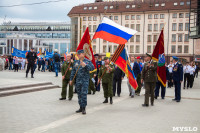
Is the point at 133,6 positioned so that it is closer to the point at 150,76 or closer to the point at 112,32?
the point at 112,32

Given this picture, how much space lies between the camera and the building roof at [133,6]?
66.3m

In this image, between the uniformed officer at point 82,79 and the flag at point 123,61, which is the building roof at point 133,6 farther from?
the uniformed officer at point 82,79

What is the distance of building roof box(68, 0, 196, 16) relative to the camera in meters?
66.3

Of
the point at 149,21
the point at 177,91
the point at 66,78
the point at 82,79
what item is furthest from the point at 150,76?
the point at 149,21

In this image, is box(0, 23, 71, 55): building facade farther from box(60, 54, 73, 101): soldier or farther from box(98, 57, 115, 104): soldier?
box(98, 57, 115, 104): soldier

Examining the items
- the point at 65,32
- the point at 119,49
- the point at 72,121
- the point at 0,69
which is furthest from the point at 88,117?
the point at 65,32

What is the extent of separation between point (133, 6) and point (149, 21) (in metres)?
6.07

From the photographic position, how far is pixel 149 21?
225 feet

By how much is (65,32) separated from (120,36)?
12002cm

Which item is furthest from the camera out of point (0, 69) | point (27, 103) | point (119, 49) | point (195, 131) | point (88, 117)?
point (0, 69)

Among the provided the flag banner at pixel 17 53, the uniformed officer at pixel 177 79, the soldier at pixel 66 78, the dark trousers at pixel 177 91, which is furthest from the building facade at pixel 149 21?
the soldier at pixel 66 78

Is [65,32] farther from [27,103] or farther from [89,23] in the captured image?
[27,103]

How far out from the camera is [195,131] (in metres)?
6.27

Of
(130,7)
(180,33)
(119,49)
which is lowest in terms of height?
(119,49)
